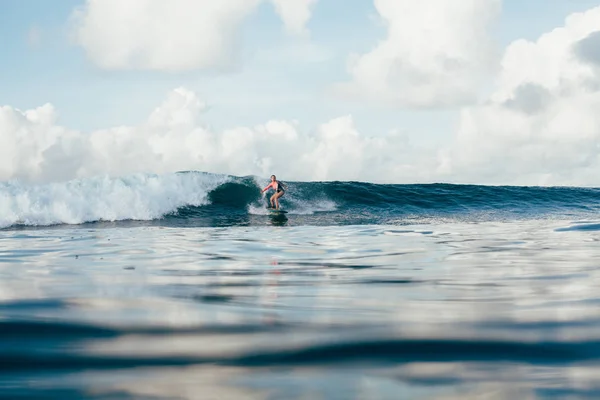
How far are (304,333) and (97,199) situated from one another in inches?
698

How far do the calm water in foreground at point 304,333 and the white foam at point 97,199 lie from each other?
45.5 ft

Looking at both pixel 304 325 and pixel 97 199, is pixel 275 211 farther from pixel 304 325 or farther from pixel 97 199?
pixel 304 325

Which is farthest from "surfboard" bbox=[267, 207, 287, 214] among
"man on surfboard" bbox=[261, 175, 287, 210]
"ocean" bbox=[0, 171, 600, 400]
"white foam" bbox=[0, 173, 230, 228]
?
"ocean" bbox=[0, 171, 600, 400]

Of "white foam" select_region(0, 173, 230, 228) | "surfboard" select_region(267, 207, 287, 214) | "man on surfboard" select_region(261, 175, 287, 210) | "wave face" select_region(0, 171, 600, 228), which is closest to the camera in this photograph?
"white foam" select_region(0, 173, 230, 228)

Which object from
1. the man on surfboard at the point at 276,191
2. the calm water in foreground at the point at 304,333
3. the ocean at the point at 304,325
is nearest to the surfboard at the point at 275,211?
the man on surfboard at the point at 276,191

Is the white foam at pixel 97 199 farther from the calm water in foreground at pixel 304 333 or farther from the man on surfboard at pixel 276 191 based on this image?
the calm water in foreground at pixel 304 333

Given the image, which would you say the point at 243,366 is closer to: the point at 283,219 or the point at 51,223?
the point at 283,219

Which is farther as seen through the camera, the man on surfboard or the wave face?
the man on surfboard

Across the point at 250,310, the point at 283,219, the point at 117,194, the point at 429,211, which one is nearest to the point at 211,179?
the point at 117,194

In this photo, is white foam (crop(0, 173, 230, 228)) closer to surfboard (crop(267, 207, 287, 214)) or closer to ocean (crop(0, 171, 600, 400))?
surfboard (crop(267, 207, 287, 214))

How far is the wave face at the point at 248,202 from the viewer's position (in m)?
17.0

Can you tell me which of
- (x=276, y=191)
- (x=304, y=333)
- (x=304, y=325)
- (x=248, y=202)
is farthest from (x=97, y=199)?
(x=304, y=333)

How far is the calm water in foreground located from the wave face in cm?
1157

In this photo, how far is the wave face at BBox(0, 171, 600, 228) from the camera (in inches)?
670
